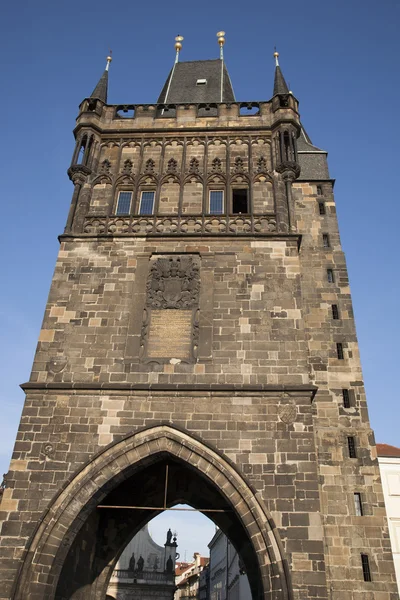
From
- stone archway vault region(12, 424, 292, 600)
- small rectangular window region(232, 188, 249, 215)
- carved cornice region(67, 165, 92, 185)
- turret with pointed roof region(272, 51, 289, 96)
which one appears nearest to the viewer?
stone archway vault region(12, 424, 292, 600)

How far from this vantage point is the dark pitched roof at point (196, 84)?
1731 cm

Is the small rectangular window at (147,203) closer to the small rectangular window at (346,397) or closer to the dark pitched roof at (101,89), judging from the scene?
the dark pitched roof at (101,89)

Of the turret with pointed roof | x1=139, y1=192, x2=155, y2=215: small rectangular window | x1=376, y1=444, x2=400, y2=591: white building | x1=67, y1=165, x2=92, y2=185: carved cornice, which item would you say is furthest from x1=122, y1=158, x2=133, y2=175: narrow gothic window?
x1=376, y1=444, x2=400, y2=591: white building

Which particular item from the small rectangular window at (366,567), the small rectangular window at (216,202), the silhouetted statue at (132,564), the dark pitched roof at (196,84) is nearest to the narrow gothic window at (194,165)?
the small rectangular window at (216,202)

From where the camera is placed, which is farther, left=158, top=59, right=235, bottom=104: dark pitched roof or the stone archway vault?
left=158, top=59, right=235, bottom=104: dark pitched roof

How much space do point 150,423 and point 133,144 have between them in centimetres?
743

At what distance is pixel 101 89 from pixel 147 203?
4.29 m

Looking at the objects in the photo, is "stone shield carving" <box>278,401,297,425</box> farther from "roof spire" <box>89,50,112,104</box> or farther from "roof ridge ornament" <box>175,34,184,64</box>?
"roof ridge ornament" <box>175,34,184,64</box>

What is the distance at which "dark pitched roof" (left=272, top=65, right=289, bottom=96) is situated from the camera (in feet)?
46.8

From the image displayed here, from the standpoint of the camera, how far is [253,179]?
13.0 m

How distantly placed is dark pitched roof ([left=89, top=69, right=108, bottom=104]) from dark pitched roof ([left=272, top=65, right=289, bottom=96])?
4.53 metres

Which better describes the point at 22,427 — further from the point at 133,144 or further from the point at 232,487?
the point at 133,144

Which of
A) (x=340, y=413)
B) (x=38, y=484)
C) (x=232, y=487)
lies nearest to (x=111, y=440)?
(x=38, y=484)

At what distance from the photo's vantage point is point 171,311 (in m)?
11.0
